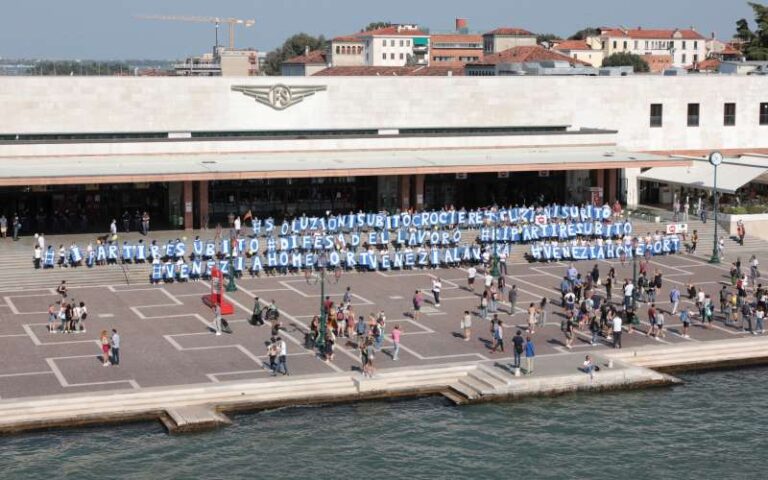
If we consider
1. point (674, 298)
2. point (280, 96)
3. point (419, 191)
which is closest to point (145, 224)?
point (280, 96)

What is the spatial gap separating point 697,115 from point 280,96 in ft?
94.3

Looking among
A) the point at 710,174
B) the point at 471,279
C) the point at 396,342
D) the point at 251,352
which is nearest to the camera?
the point at 396,342

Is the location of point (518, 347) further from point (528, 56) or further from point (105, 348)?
point (528, 56)

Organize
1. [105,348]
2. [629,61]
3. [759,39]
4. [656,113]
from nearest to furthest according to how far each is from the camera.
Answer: [105,348], [656,113], [759,39], [629,61]

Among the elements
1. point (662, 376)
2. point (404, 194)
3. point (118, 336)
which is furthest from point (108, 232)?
point (662, 376)

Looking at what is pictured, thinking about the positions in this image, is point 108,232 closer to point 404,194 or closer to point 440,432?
point 404,194

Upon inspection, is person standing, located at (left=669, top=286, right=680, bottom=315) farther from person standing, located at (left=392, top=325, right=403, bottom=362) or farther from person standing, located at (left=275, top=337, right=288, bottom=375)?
person standing, located at (left=275, top=337, right=288, bottom=375)

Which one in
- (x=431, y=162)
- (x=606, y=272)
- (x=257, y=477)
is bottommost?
(x=257, y=477)

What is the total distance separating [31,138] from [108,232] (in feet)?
26.7

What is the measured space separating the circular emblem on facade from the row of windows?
81.2 ft

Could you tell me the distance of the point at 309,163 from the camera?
72875 millimetres

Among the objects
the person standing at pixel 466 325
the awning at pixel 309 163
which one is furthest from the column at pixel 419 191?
the person standing at pixel 466 325

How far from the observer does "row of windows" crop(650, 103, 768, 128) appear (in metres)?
86.8

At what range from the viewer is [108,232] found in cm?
6875
